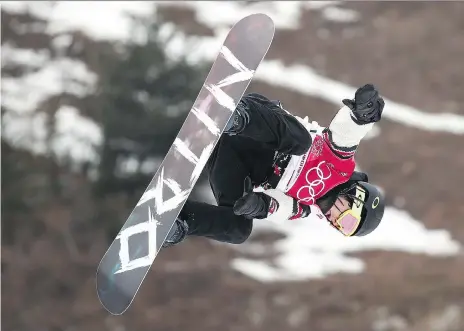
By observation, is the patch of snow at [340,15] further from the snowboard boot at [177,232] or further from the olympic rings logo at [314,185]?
the snowboard boot at [177,232]

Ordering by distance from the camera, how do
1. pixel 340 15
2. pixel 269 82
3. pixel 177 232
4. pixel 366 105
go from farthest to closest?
pixel 340 15 < pixel 269 82 < pixel 177 232 < pixel 366 105

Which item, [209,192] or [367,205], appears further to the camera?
[209,192]

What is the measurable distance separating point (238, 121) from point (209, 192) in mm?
2072

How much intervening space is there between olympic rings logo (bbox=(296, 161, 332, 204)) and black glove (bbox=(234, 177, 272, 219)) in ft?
0.37

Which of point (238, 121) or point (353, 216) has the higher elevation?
point (238, 121)

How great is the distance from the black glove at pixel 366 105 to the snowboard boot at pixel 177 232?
0.44 metres

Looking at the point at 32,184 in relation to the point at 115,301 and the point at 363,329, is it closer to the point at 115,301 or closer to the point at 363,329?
the point at 363,329

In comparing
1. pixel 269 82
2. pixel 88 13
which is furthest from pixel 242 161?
pixel 88 13

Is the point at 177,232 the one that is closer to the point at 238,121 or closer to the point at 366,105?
the point at 238,121

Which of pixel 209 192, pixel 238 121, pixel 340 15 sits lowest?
pixel 209 192

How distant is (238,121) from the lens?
1222mm

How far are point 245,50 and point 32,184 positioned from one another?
106 inches

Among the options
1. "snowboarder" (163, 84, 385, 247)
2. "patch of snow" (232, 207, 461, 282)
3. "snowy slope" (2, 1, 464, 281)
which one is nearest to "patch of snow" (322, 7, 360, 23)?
"snowy slope" (2, 1, 464, 281)

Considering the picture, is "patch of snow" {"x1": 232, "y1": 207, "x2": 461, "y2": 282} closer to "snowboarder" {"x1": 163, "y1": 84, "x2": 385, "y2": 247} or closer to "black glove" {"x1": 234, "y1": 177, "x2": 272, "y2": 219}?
"snowboarder" {"x1": 163, "y1": 84, "x2": 385, "y2": 247}
